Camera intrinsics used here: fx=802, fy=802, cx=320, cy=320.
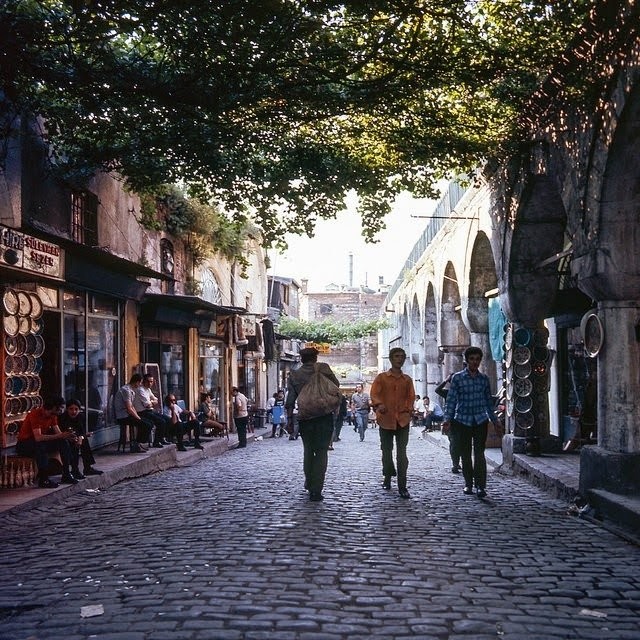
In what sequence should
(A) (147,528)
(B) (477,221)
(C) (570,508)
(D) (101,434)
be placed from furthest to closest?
(B) (477,221), (D) (101,434), (C) (570,508), (A) (147,528)

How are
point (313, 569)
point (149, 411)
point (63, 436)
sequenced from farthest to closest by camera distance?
point (149, 411)
point (63, 436)
point (313, 569)

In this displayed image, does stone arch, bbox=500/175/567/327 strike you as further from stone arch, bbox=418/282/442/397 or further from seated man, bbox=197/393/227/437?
stone arch, bbox=418/282/442/397

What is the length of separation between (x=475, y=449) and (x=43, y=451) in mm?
5005

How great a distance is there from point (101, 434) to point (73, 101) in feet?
20.8

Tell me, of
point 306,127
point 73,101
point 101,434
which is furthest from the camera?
point 101,434

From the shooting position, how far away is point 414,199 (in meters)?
12.3

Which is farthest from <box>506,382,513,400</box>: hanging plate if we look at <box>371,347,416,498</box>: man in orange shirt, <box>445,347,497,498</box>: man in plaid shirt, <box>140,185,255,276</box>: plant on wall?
<box>140,185,255,276</box>: plant on wall

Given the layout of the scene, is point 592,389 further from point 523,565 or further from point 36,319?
point 36,319

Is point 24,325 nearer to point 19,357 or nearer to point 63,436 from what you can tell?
point 19,357

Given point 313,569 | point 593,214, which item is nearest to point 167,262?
point 593,214

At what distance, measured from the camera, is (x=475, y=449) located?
8.98 meters

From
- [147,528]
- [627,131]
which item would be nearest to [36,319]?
[147,528]

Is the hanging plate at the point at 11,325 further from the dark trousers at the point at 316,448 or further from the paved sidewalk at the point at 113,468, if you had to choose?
the dark trousers at the point at 316,448

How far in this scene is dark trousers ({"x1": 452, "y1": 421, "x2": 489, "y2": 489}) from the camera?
891cm
